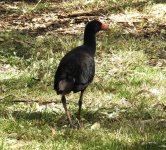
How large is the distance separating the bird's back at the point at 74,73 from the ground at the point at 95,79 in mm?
545

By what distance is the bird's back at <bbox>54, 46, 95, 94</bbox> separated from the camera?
6.26m

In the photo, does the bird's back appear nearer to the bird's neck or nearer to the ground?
the ground

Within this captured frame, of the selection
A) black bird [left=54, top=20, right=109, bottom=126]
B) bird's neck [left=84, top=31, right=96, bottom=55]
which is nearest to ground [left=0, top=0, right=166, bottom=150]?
black bird [left=54, top=20, right=109, bottom=126]

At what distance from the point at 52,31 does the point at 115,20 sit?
1729mm

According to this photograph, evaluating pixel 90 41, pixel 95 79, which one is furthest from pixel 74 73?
pixel 95 79

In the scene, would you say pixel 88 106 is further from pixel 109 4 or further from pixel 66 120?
pixel 109 4

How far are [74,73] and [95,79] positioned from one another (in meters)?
2.67

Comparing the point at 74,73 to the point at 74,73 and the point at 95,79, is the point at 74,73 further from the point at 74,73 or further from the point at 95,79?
the point at 95,79

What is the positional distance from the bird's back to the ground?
0.55m

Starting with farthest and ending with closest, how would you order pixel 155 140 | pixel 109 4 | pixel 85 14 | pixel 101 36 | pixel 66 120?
pixel 109 4, pixel 85 14, pixel 101 36, pixel 66 120, pixel 155 140

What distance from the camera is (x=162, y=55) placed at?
10531mm

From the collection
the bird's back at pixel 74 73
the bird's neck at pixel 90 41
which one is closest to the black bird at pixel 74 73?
the bird's back at pixel 74 73

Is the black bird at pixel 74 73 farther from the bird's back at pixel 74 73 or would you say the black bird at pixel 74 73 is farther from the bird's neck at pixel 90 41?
the bird's neck at pixel 90 41

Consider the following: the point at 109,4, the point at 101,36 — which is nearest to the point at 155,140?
the point at 101,36
